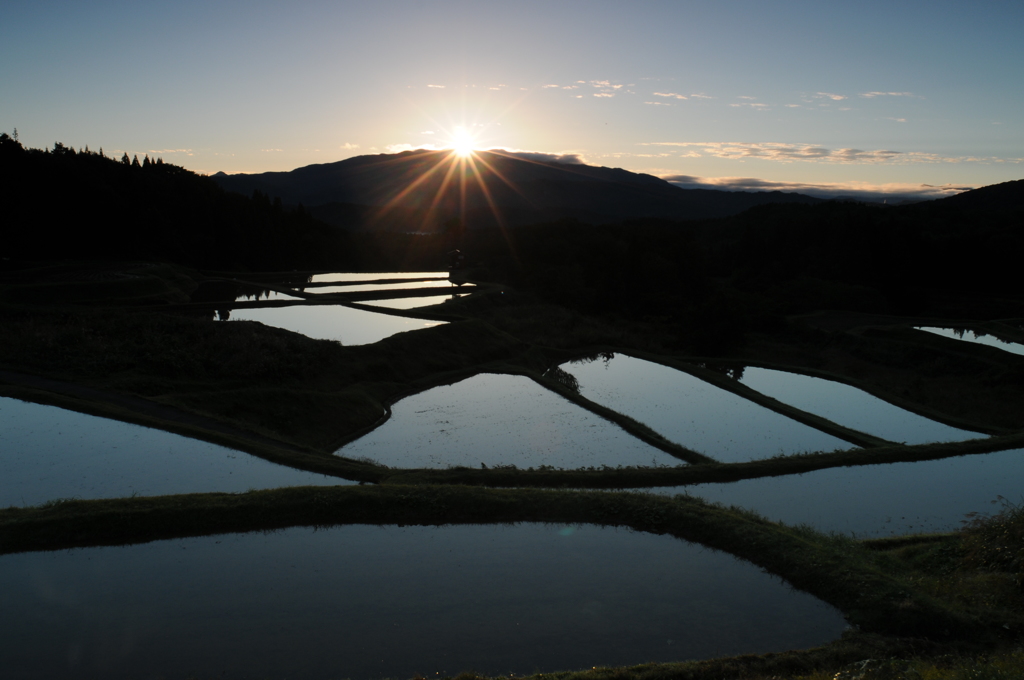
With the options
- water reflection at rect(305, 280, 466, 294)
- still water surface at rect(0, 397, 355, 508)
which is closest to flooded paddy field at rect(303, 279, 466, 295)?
water reflection at rect(305, 280, 466, 294)

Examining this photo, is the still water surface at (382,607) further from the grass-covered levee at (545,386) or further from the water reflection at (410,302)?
the water reflection at (410,302)

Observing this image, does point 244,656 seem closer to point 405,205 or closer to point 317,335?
point 317,335

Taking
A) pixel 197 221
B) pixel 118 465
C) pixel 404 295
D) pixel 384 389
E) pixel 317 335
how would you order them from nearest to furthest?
1. pixel 118 465
2. pixel 384 389
3. pixel 317 335
4. pixel 404 295
5. pixel 197 221

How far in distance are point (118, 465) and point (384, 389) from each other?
8.99 meters

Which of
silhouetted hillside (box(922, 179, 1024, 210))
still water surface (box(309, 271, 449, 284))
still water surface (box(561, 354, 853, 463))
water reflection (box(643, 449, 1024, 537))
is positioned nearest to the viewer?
water reflection (box(643, 449, 1024, 537))

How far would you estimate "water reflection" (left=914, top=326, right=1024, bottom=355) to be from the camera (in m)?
29.3

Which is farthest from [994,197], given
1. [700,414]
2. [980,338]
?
[700,414]

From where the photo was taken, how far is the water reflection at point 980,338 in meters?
29.3

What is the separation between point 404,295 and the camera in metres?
38.2

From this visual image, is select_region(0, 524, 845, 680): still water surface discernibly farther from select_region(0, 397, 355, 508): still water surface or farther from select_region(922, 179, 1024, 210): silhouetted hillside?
select_region(922, 179, 1024, 210): silhouetted hillside

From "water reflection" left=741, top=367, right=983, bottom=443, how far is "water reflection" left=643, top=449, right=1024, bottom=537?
→ 2.81 metres

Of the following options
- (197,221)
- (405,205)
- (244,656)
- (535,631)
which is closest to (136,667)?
(244,656)

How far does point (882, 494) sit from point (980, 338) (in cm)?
Answer: 2800

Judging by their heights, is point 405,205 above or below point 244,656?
above
